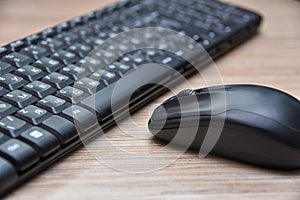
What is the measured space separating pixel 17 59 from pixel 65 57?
0.16ft

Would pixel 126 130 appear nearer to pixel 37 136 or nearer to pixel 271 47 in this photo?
pixel 37 136

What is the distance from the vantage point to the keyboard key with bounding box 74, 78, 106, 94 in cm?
43

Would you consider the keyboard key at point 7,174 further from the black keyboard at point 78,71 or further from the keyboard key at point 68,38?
the keyboard key at point 68,38

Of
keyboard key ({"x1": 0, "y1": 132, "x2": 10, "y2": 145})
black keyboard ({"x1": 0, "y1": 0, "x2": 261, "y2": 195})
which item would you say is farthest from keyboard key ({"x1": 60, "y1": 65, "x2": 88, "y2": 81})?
keyboard key ({"x1": 0, "y1": 132, "x2": 10, "y2": 145})

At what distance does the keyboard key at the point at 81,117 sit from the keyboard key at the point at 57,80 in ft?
0.13

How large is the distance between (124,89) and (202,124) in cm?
9

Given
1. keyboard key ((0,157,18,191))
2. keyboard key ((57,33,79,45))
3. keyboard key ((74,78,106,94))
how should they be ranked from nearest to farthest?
keyboard key ((0,157,18,191)), keyboard key ((74,78,106,94)), keyboard key ((57,33,79,45))

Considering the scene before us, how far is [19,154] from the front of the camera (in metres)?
0.34

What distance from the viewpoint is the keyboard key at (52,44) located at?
1.69ft

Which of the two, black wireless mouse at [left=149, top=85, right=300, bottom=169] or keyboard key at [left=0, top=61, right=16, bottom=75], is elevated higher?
keyboard key at [left=0, top=61, right=16, bottom=75]

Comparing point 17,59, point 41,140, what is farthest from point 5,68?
point 41,140

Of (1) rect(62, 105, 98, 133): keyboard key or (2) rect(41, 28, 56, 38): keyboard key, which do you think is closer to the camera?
(1) rect(62, 105, 98, 133): keyboard key

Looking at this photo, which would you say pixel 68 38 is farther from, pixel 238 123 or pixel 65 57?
pixel 238 123

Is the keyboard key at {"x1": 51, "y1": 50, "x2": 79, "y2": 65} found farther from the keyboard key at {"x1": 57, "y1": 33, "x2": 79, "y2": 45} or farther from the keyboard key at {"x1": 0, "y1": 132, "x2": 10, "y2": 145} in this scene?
the keyboard key at {"x1": 0, "y1": 132, "x2": 10, "y2": 145}
